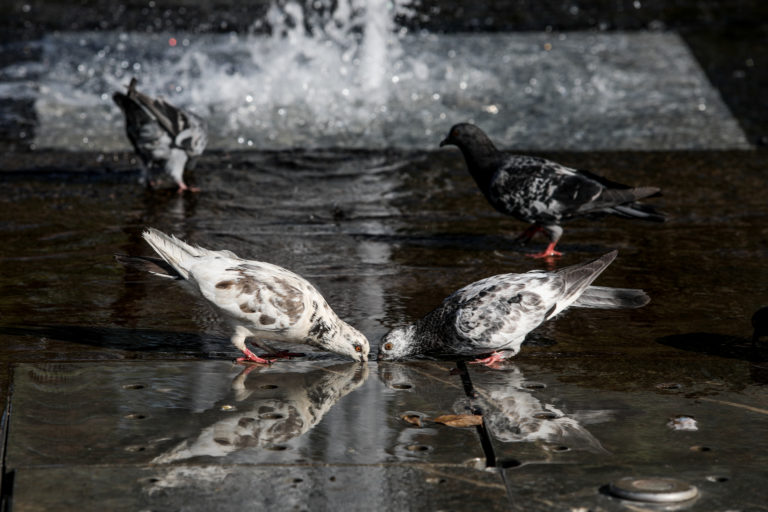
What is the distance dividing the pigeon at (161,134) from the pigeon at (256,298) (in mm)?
4120

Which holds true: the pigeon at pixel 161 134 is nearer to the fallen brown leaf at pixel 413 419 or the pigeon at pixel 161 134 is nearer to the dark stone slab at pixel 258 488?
the fallen brown leaf at pixel 413 419

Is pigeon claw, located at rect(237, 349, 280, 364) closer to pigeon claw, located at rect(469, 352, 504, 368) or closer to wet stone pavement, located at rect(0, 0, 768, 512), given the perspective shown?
wet stone pavement, located at rect(0, 0, 768, 512)

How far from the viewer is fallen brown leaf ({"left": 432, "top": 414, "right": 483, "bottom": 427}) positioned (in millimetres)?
4586

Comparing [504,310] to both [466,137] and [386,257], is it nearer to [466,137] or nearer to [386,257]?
[386,257]

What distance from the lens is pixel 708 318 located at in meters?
6.29

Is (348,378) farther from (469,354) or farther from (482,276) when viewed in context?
(482,276)

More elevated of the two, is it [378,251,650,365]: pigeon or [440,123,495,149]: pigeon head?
[440,123,495,149]: pigeon head

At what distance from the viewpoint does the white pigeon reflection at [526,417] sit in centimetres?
444

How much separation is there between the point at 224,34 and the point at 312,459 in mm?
11641

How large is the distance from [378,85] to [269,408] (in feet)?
28.6

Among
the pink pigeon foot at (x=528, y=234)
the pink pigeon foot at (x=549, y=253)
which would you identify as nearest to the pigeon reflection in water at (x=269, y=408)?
the pink pigeon foot at (x=549, y=253)

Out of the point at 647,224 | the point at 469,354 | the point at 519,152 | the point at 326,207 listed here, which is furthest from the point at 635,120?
the point at 469,354

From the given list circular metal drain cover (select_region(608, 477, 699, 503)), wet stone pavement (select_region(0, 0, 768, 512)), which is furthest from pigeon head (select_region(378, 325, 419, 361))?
circular metal drain cover (select_region(608, 477, 699, 503))

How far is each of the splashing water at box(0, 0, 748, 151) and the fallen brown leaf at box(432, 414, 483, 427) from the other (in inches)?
267
